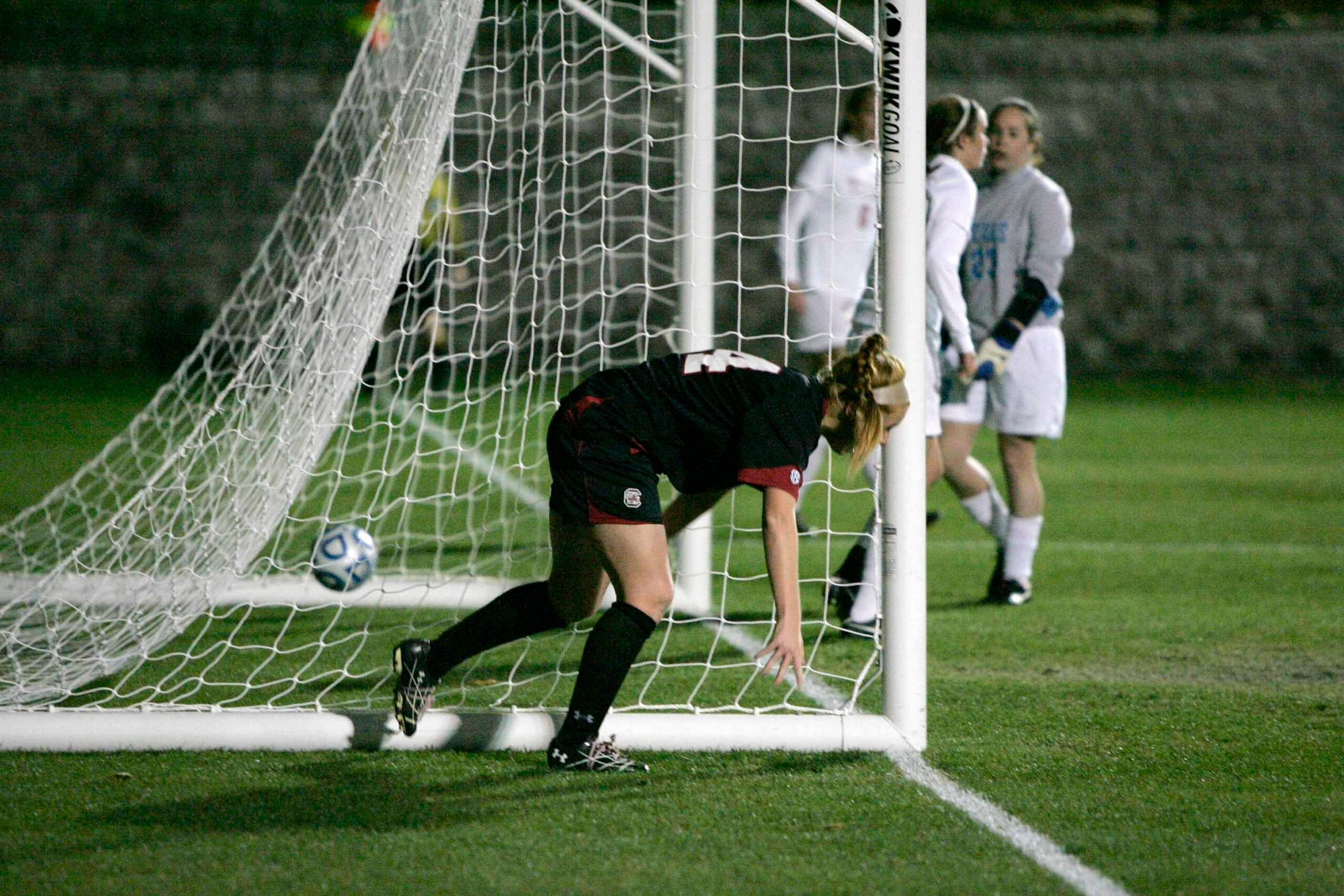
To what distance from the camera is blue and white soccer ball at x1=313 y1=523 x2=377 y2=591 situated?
5.16m

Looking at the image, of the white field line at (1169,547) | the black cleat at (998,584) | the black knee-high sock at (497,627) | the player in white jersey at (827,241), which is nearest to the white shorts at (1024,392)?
the black cleat at (998,584)

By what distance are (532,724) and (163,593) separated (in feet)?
5.03

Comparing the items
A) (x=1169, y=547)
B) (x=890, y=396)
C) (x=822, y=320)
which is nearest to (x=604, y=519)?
(x=890, y=396)

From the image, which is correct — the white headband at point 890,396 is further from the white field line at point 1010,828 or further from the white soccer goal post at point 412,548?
the white field line at point 1010,828

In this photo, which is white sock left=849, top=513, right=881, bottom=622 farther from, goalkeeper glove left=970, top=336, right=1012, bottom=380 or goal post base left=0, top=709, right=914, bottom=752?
goal post base left=0, top=709, right=914, bottom=752

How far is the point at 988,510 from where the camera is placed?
19.9ft

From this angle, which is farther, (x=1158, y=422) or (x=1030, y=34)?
(x=1030, y=34)

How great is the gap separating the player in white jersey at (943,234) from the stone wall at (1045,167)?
12342mm

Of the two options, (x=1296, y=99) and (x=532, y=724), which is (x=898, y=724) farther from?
(x=1296, y=99)

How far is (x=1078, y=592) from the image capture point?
20.3 ft

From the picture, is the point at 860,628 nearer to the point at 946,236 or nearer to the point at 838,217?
the point at 946,236

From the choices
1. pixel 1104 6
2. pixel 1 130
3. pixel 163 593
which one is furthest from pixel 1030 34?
pixel 163 593

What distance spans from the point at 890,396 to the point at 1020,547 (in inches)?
108

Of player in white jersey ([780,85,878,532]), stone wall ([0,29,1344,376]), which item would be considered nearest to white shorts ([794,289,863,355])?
player in white jersey ([780,85,878,532])
